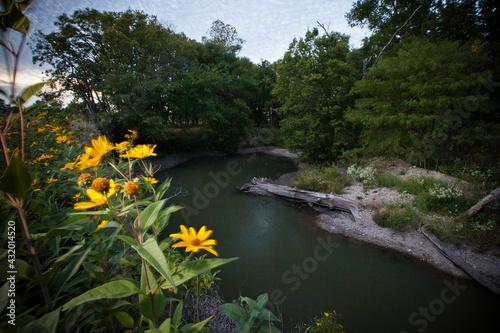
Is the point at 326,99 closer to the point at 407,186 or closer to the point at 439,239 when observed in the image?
Result: the point at 407,186

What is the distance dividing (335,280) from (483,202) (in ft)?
11.9

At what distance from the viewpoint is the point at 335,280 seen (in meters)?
3.43

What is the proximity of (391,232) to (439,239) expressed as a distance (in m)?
0.81

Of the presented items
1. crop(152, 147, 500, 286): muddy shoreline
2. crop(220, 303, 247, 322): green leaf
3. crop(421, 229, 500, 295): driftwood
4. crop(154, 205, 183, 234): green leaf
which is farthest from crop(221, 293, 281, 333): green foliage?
crop(421, 229, 500, 295): driftwood

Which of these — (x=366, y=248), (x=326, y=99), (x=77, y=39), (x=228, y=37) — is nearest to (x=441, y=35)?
(x=326, y=99)

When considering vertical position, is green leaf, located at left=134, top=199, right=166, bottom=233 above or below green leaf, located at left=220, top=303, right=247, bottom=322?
above

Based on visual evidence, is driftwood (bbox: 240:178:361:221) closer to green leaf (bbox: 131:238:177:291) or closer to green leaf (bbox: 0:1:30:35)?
green leaf (bbox: 131:238:177:291)

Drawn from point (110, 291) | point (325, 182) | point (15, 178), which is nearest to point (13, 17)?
point (15, 178)

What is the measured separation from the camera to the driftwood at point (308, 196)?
559 centimetres

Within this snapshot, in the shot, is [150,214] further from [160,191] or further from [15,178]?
[15,178]

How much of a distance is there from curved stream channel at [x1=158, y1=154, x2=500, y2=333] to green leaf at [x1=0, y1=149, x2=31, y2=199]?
3.02 m

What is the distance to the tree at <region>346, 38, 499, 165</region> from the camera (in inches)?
211


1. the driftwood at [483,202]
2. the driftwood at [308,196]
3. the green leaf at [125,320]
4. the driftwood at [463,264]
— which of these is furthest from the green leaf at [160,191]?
the driftwood at [483,202]

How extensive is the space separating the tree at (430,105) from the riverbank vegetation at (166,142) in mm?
44
